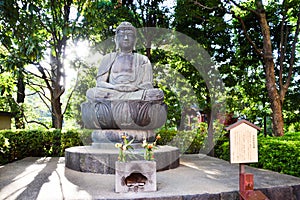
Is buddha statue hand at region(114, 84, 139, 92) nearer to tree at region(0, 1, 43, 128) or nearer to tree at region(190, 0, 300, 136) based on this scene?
tree at region(0, 1, 43, 128)

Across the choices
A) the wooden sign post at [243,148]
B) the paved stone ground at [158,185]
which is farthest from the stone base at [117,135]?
the wooden sign post at [243,148]

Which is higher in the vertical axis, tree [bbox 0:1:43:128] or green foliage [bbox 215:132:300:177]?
tree [bbox 0:1:43:128]

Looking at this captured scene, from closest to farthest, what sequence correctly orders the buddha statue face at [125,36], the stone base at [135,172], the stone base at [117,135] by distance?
the stone base at [135,172]
the stone base at [117,135]
the buddha statue face at [125,36]

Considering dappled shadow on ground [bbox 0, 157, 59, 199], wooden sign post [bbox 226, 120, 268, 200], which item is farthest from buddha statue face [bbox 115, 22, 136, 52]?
wooden sign post [bbox 226, 120, 268, 200]

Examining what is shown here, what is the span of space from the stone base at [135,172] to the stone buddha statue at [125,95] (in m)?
1.78

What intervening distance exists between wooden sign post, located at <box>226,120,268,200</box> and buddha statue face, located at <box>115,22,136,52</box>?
11.1 ft

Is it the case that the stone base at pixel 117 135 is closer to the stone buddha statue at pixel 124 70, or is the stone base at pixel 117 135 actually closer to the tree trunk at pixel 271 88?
the stone buddha statue at pixel 124 70

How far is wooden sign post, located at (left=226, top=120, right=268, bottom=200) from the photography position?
3156 millimetres

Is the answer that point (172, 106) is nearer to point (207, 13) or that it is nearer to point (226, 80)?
point (226, 80)

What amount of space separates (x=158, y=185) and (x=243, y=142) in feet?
3.86

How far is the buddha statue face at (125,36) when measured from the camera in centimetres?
590

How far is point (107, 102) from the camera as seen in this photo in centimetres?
515

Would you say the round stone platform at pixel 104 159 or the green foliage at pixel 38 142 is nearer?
the round stone platform at pixel 104 159

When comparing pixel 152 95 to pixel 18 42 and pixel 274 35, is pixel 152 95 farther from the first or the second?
pixel 274 35
